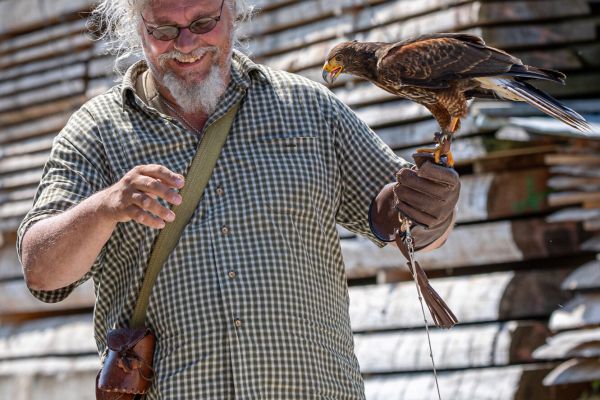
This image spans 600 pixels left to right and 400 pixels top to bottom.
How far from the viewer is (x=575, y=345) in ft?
19.5

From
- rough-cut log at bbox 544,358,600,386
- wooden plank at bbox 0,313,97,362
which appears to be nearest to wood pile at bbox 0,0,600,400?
rough-cut log at bbox 544,358,600,386

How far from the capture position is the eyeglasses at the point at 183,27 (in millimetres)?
3623

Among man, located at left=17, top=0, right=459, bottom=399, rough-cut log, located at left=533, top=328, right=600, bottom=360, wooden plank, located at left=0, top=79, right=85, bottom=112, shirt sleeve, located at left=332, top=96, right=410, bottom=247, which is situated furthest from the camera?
wooden plank, located at left=0, top=79, right=85, bottom=112

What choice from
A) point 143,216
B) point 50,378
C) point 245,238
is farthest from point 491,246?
point 50,378

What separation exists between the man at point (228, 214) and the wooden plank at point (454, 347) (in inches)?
108

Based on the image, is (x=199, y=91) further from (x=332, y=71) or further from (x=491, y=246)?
(x=491, y=246)

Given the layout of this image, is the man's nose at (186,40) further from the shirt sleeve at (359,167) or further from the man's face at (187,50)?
the shirt sleeve at (359,167)

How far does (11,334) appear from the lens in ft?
32.7

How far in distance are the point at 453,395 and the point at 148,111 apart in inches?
133

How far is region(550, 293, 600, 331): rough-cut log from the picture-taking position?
596 centimetres

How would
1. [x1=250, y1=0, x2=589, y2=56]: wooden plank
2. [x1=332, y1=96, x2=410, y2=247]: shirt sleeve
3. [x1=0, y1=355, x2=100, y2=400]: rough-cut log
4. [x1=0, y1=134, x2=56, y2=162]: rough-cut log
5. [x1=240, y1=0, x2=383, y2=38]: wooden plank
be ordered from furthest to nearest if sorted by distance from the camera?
[x1=0, y1=134, x2=56, y2=162]: rough-cut log, [x1=0, y1=355, x2=100, y2=400]: rough-cut log, [x1=240, y1=0, x2=383, y2=38]: wooden plank, [x1=250, y1=0, x2=589, y2=56]: wooden plank, [x1=332, y1=96, x2=410, y2=247]: shirt sleeve

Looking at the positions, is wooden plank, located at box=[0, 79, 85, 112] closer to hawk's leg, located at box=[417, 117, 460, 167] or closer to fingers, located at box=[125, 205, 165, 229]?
hawk's leg, located at box=[417, 117, 460, 167]

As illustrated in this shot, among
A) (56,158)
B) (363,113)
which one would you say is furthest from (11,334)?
(56,158)

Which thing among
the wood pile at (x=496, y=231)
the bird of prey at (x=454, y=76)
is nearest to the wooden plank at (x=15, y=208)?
the wood pile at (x=496, y=231)
